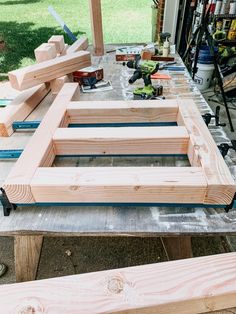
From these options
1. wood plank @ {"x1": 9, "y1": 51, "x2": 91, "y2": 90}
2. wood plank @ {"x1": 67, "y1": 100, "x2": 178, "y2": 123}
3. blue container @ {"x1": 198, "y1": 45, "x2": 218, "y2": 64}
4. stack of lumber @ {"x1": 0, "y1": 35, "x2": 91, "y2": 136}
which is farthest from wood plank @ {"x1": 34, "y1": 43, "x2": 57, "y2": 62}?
blue container @ {"x1": 198, "y1": 45, "x2": 218, "y2": 64}

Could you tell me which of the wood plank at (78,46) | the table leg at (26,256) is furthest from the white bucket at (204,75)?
the table leg at (26,256)

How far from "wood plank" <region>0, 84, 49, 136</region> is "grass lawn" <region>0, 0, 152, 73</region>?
3.54m

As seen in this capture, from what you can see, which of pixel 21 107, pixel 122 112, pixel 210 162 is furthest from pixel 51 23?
pixel 210 162

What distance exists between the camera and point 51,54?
1.81 metres

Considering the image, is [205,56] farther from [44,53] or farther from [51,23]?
[51,23]

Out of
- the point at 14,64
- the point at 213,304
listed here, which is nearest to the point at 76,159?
the point at 213,304

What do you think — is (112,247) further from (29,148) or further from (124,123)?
(29,148)

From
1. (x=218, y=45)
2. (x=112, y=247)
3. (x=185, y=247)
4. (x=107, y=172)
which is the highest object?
A: (x=107, y=172)

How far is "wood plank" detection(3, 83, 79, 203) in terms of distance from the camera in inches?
32.9

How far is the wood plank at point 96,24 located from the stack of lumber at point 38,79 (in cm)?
55

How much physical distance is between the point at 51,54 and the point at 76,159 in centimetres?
103

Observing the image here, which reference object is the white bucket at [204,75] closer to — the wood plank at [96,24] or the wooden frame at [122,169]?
the wood plank at [96,24]

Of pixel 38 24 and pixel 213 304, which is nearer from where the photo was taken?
pixel 213 304

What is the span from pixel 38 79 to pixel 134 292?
130 centimetres
